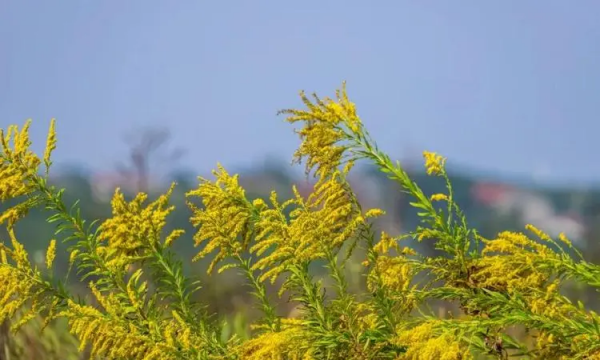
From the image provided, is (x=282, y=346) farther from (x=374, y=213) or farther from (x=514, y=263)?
(x=514, y=263)

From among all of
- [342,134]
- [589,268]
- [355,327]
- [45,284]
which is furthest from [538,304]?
[45,284]

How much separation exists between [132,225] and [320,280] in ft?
2.05

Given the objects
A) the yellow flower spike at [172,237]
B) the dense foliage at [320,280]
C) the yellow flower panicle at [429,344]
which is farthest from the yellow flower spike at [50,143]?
the yellow flower panicle at [429,344]

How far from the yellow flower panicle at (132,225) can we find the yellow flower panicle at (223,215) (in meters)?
0.10

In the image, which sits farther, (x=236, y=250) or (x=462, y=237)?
(x=236, y=250)

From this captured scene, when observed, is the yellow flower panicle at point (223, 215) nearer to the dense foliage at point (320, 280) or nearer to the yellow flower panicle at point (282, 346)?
the dense foliage at point (320, 280)

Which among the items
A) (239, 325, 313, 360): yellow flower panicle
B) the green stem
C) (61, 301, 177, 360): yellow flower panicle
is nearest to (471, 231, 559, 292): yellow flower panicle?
(239, 325, 313, 360): yellow flower panicle

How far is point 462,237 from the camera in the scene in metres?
2.86

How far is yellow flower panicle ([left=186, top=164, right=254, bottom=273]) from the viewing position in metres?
3.07

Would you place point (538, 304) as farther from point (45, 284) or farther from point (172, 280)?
point (45, 284)

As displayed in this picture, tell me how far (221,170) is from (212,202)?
4.1 inches

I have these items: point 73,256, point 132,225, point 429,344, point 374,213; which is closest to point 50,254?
point 73,256

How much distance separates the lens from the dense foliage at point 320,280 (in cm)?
270

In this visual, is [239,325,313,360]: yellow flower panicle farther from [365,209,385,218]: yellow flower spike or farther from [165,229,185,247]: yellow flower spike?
[165,229,185,247]: yellow flower spike
